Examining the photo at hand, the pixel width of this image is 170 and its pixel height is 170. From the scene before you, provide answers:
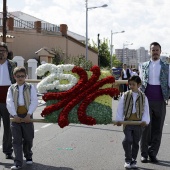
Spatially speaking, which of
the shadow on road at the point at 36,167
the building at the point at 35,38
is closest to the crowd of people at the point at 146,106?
the shadow on road at the point at 36,167

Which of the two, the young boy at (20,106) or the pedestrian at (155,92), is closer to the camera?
the young boy at (20,106)

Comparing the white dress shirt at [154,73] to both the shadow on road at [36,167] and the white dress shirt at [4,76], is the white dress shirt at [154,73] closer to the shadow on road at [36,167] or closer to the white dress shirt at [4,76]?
the shadow on road at [36,167]

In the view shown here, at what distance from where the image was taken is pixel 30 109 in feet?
23.1

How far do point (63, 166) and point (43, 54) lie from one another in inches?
1081

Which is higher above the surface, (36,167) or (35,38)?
(35,38)

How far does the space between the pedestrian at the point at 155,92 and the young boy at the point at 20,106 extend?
1807 mm

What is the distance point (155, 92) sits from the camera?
7484 mm

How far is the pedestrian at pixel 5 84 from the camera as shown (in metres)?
7.61

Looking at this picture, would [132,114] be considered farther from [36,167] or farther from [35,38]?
[35,38]

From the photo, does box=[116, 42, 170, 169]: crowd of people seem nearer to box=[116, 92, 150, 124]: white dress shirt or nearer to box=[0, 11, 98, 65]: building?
box=[116, 92, 150, 124]: white dress shirt

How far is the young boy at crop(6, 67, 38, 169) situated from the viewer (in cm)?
698

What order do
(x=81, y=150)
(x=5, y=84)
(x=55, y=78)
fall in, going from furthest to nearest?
(x=81, y=150)
(x=5, y=84)
(x=55, y=78)

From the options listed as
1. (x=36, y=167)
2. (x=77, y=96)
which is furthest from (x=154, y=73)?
(x=36, y=167)

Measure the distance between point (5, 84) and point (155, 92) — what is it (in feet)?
7.90
